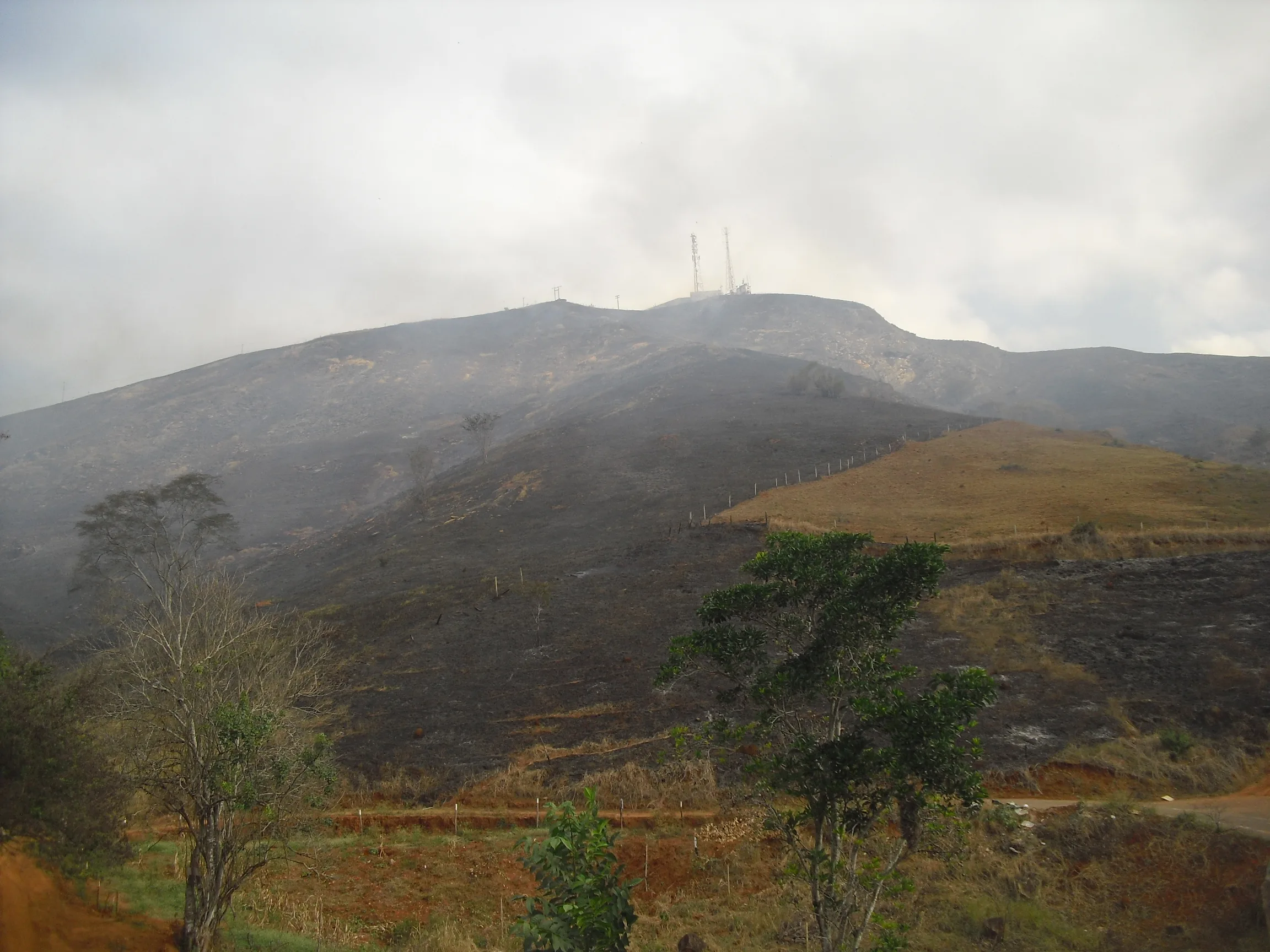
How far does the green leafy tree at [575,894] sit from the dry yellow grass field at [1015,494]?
28343 mm

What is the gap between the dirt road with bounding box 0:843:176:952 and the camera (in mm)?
9031

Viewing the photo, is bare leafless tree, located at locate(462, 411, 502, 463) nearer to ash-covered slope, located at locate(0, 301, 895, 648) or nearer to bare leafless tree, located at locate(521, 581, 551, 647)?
ash-covered slope, located at locate(0, 301, 895, 648)

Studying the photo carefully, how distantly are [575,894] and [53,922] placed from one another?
8.69 m

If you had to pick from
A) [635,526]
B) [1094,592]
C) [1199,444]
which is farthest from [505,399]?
[1094,592]

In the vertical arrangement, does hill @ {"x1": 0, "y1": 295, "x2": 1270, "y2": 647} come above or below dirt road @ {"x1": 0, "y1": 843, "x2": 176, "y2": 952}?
above

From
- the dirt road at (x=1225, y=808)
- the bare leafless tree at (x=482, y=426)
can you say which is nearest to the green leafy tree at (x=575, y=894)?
the dirt road at (x=1225, y=808)

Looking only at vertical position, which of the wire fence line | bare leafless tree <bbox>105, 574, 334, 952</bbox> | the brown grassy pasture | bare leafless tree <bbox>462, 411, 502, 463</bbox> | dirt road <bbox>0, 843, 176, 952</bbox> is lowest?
the brown grassy pasture

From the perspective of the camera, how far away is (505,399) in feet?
354

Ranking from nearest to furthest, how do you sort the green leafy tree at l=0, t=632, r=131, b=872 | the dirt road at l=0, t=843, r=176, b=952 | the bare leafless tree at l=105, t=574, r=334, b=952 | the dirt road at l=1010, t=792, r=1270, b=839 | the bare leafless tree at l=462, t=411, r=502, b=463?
the green leafy tree at l=0, t=632, r=131, b=872
the dirt road at l=0, t=843, r=176, b=952
the bare leafless tree at l=105, t=574, r=334, b=952
the dirt road at l=1010, t=792, r=1270, b=839
the bare leafless tree at l=462, t=411, r=502, b=463

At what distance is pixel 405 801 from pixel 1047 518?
2883cm

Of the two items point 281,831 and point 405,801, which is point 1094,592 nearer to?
point 405,801

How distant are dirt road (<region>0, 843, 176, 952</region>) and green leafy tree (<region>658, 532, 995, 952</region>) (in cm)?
840

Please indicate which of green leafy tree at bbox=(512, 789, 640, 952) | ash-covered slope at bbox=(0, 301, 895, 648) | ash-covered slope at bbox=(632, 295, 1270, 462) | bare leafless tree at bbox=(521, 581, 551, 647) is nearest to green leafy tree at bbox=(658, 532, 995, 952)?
green leafy tree at bbox=(512, 789, 640, 952)

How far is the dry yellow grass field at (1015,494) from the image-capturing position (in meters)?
31.5
